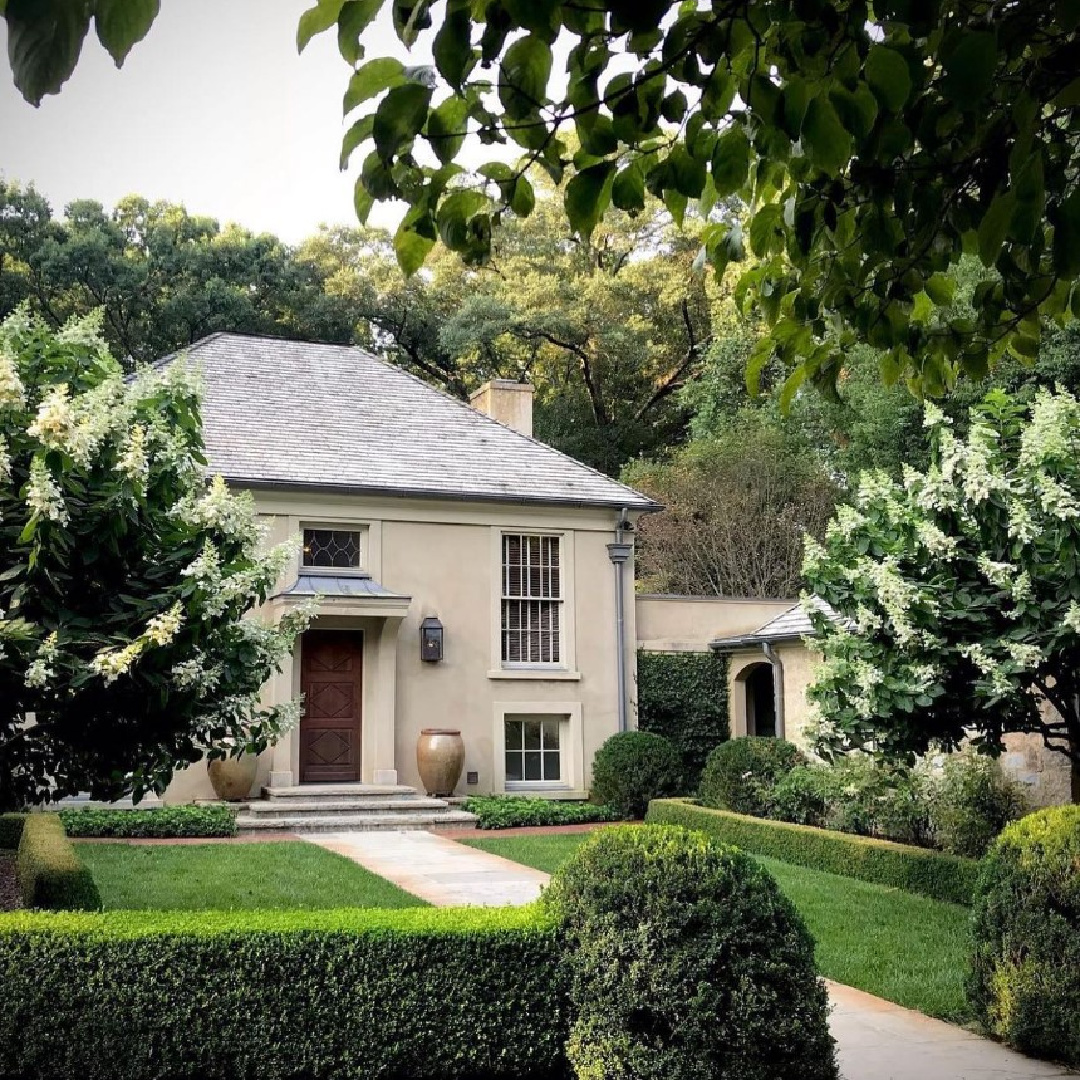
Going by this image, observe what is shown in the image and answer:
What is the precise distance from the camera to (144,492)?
7.35 metres

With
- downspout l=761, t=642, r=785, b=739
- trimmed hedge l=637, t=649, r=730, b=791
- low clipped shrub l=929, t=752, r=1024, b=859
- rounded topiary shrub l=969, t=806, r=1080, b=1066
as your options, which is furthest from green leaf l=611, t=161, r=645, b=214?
trimmed hedge l=637, t=649, r=730, b=791

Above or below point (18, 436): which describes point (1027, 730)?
below

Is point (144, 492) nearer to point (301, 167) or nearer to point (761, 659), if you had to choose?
point (761, 659)

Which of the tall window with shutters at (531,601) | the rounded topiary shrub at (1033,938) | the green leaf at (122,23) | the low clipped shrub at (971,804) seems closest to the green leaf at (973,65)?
the green leaf at (122,23)

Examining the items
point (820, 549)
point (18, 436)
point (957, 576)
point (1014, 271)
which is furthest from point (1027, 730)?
point (18, 436)

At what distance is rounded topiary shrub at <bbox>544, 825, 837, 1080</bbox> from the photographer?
214 inches

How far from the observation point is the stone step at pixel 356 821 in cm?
1595

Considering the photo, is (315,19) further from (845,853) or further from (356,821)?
(356,821)

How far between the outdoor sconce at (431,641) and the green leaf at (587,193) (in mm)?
15146

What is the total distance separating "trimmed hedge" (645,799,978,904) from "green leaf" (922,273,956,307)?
6.81 metres

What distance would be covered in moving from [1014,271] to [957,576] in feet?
20.5

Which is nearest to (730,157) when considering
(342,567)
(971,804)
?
(971,804)

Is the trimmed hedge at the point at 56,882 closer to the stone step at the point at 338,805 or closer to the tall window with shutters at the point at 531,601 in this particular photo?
the stone step at the point at 338,805

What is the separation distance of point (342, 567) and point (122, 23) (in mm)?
16859
